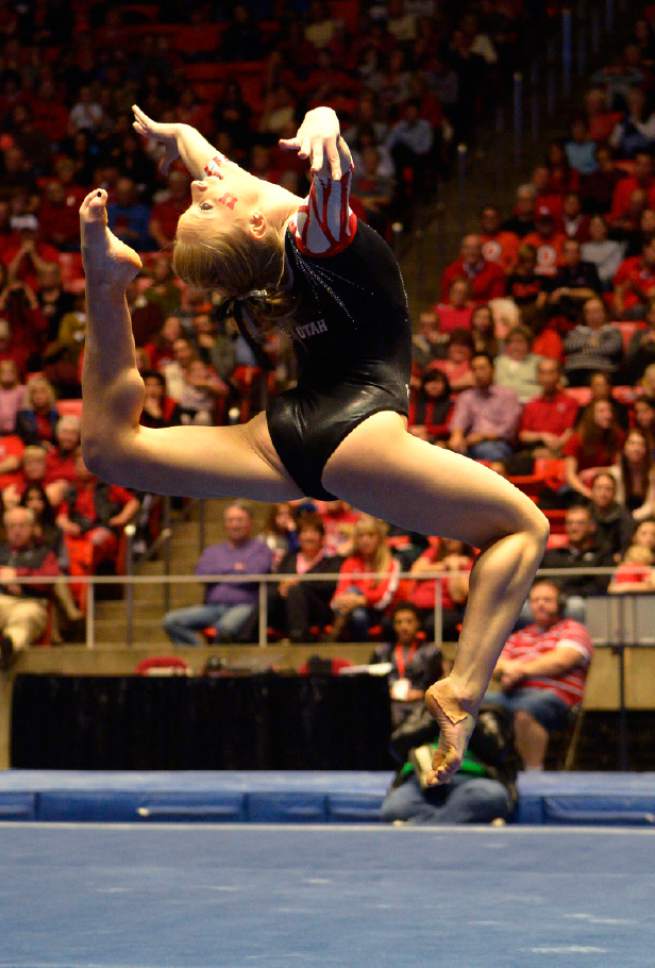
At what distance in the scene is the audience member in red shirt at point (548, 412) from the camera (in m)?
11.5

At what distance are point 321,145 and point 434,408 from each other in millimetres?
7914

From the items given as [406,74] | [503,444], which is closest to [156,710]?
[503,444]

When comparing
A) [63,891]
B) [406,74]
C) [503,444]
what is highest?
[406,74]

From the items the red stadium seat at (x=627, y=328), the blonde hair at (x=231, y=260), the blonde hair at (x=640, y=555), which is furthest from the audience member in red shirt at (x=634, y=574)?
the blonde hair at (x=231, y=260)

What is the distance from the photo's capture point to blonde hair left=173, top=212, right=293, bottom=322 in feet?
14.6

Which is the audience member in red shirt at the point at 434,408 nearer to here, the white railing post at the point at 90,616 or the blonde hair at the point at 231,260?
the white railing post at the point at 90,616

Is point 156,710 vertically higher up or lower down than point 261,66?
lower down

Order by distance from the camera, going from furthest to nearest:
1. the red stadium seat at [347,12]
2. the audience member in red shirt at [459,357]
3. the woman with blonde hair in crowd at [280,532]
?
the red stadium seat at [347,12] < the audience member in red shirt at [459,357] < the woman with blonde hair in crowd at [280,532]

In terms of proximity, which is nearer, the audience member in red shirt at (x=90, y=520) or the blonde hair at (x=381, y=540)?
the blonde hair at (x=381, y=540)

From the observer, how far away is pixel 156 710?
9758mm

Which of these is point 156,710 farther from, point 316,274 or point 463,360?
point 316,274

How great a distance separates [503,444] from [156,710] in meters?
3.09

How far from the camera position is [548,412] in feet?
38.1

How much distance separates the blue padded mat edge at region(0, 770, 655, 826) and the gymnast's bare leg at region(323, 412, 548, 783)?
3470 millimetres
